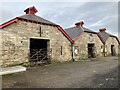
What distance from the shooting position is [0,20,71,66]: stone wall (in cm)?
1219

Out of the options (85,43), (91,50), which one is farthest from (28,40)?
(91,50)

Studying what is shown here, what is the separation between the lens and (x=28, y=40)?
13883mm

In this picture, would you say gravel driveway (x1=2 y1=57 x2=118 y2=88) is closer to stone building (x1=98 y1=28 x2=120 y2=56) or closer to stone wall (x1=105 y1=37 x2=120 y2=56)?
stone building (x1=98 y1=28 x2=120 y2=56)

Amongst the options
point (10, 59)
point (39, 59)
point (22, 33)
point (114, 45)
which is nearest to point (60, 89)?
point (10, 59)

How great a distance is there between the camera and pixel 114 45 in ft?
102

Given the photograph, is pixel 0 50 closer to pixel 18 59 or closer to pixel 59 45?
pixel 18 59

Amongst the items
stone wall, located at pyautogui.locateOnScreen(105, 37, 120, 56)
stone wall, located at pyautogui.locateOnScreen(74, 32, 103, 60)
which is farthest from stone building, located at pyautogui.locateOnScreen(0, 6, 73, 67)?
stone wall, located at pyautogui.locateOnScreen(105, 37, 120, 56)

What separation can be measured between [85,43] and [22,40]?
11.6 metres

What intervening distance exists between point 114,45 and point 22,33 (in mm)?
24347

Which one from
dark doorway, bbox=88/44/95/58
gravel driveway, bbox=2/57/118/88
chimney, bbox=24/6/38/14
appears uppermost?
chimney, bbox=24/6/38/14

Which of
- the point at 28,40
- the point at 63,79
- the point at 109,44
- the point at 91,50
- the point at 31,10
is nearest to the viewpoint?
the point at 63,79

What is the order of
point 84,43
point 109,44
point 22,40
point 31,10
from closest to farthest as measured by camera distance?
point 22,40, point 31,10, point 84,43, point 109,44

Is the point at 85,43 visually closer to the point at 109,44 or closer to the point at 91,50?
the point at 91,50

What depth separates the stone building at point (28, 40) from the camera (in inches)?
480
